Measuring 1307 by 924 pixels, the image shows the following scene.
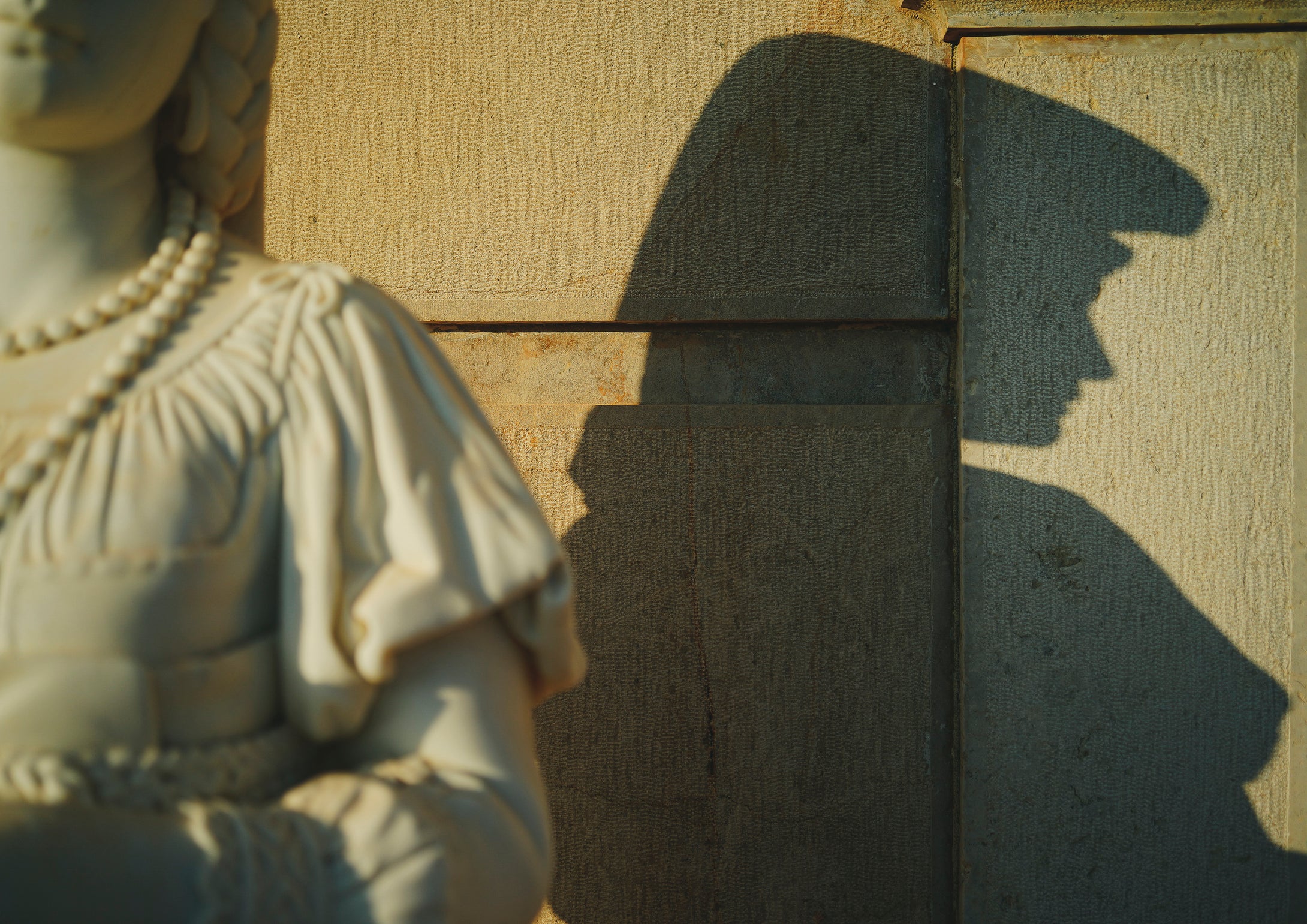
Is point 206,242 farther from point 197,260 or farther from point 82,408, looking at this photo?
point 82,408

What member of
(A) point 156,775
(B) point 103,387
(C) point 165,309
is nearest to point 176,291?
(C) point 165,309

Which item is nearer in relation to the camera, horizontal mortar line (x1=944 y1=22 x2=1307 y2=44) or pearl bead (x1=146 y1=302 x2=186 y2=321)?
pearl bead (x1=146 y1=302 x2=186 y2=321)

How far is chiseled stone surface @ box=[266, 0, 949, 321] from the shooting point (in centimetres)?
208

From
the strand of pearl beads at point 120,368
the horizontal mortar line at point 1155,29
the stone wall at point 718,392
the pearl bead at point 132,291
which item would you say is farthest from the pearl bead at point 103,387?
the horizontal mortar line at point 1155,29

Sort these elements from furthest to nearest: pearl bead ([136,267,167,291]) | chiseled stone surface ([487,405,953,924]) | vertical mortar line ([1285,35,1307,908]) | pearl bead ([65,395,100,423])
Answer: chiseled stone surface ([487,405,953,924]) → vertical mortar line ([1285,35,1307,908]) → pearl bead ([136,267,167,291]) → pearl bead ([65,395,100,423])

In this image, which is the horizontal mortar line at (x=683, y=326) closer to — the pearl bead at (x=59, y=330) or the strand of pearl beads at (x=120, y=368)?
the strand of pearl beads at (x=120, y=368)

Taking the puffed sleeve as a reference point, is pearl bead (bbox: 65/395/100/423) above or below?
above

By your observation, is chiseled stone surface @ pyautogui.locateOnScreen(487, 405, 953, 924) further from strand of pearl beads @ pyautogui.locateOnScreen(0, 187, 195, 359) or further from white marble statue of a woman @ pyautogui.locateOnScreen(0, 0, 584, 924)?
strand of pearl beads @ pyautogui.locateOnScreen(0, 187, 195, 359)

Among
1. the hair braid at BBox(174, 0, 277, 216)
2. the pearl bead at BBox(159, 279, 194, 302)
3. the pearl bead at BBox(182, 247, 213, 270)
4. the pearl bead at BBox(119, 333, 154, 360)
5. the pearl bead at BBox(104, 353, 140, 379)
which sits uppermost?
the hair braid at BBox(174, 0, 277, 216)

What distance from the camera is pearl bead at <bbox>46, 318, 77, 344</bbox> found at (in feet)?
3.60

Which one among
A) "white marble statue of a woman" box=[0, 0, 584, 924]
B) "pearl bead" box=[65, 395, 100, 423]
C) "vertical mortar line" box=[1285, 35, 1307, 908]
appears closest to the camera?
"white marble statue of a woman" box=[0, 0, 584, 924]

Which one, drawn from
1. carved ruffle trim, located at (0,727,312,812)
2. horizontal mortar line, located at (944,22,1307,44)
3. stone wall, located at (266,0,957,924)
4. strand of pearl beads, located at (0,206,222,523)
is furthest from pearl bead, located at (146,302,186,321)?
horizontal mortar line, located at (944,22,1307,44)

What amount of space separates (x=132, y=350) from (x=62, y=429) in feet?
0.35

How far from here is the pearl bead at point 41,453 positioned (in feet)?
3.29
